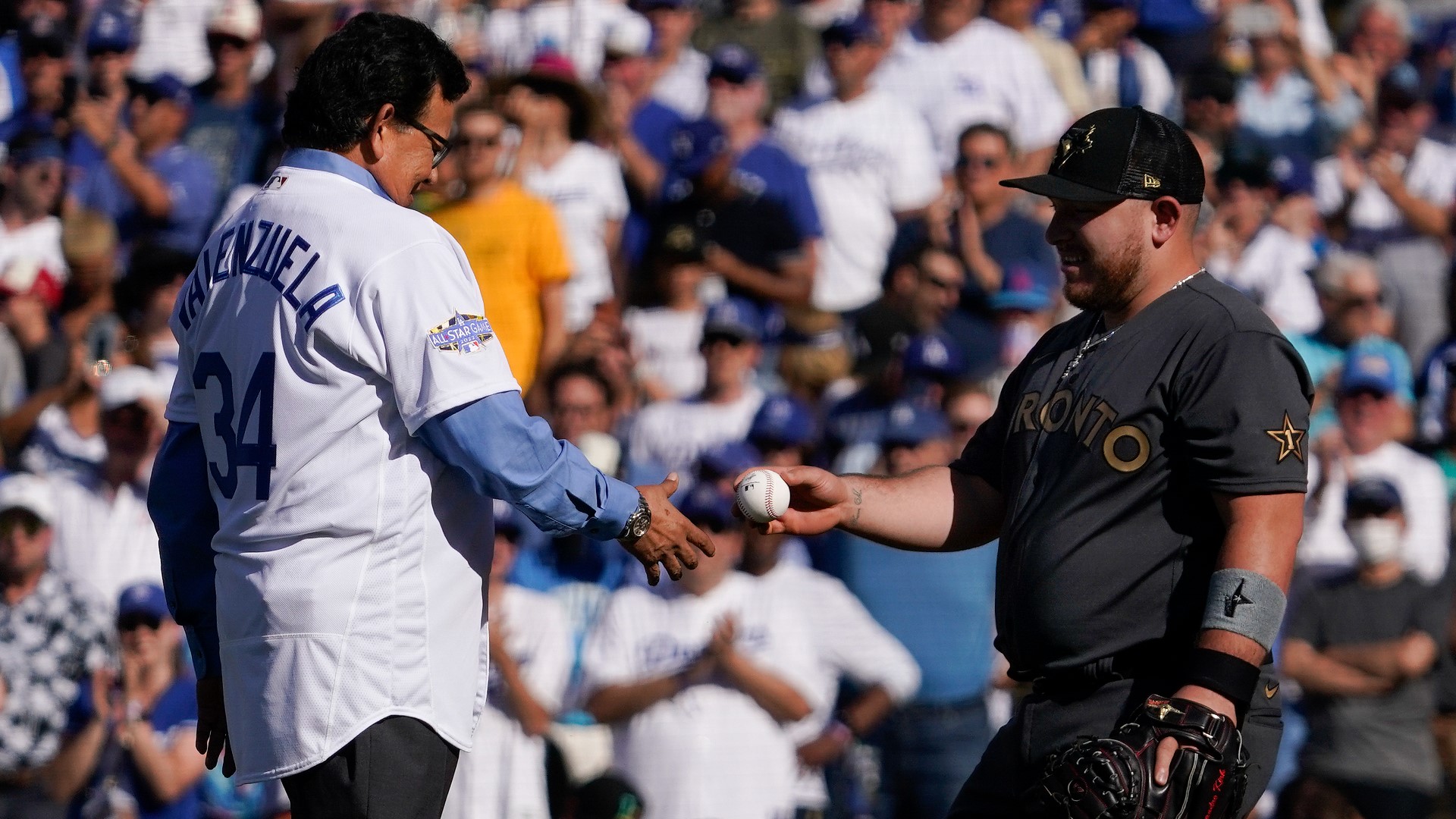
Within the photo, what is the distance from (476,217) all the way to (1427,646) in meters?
4.84

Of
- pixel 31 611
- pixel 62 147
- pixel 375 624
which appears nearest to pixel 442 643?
pixel 375 624

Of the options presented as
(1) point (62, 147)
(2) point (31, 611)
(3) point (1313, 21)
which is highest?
(3) point (1313, 21)

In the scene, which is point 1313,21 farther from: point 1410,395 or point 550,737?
point 550,737

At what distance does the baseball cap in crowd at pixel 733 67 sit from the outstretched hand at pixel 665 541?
19.9 ft

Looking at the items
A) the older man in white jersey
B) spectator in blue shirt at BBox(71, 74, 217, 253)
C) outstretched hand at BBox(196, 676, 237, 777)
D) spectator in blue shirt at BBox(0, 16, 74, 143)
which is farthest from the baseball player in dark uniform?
spectator in blue shirt at BBox(0, 16, 74, 143)

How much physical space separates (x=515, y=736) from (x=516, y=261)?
2519 mm

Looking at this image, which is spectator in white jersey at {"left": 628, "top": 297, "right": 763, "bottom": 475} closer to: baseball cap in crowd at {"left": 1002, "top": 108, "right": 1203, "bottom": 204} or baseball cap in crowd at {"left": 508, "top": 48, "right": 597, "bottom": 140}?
baseball cap in crowd at {"left": 508, "top": 48, "right": 597, "bottom": 140}

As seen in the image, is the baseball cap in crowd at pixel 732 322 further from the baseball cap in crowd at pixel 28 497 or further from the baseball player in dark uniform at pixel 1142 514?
the baseball player in dark uniform at pixel 1142 514

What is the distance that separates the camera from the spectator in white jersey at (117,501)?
8031mm

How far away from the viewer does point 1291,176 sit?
392 inches

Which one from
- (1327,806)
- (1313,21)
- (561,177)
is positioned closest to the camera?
(1327,806)

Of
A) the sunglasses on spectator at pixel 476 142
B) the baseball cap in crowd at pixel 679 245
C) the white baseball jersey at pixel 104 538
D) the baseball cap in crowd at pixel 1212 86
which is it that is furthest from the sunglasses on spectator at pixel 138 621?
the baseball cap in crowd at pixel 1212 86

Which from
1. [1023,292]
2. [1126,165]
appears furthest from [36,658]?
[1126,165]

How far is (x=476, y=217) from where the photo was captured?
881 cm
